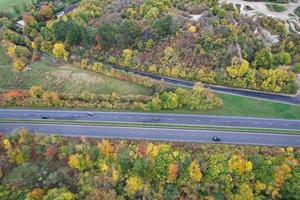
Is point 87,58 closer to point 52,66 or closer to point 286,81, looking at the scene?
point 52,66

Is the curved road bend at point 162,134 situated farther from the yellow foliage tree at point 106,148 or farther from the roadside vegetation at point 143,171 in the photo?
the yellow foliage tree at point 106,148

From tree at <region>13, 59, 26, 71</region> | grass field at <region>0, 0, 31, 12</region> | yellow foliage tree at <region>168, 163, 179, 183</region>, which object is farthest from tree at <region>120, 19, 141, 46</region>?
grass field at <region>0, 0, 31, 12</region>

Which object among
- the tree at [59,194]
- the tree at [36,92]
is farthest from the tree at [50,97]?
the tree at [59,194]

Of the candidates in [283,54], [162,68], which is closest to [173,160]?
[162,68]

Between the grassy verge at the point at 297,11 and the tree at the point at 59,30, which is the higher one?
the grassy verge at the point at 297,11

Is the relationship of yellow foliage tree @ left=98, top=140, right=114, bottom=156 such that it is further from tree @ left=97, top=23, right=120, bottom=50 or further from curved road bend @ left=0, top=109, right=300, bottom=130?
tree @ left=97, top=23, right=120, bottom=50

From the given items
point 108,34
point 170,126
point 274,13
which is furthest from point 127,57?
point 274,13
